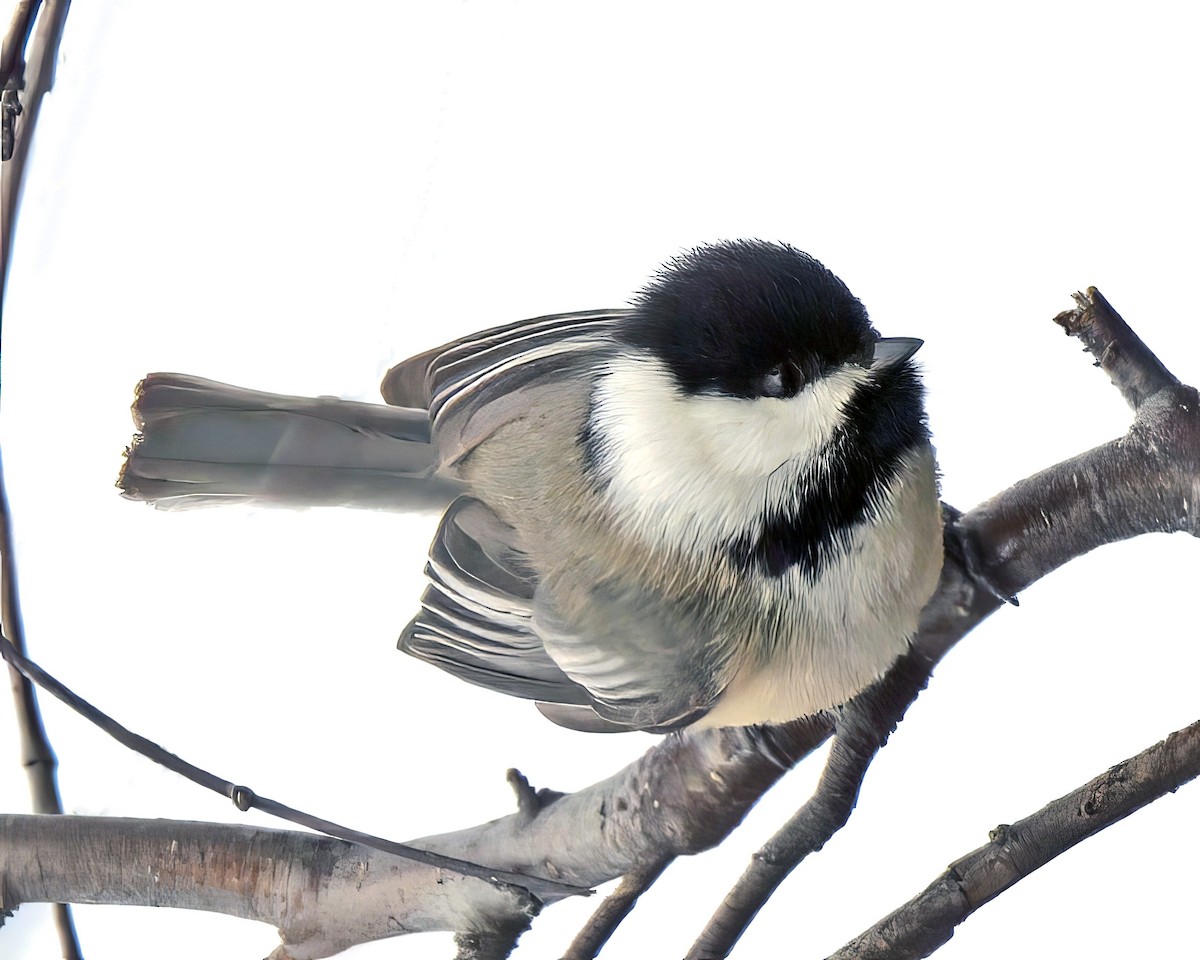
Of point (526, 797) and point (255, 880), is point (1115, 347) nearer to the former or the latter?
point (526, 797)

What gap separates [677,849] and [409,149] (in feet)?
1.41

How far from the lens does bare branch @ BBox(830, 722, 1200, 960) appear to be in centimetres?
51

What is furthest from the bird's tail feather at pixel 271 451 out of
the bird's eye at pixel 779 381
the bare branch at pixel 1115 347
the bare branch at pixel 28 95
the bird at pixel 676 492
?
the bare branch at pixel 1115 347

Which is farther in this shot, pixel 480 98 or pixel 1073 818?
pixel 480 98

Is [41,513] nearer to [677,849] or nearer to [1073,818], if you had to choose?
[677,849]

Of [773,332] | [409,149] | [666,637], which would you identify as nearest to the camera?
[773,332]

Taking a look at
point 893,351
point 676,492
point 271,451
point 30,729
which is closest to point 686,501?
point 676,492

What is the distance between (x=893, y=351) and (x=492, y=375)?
223 millimetres

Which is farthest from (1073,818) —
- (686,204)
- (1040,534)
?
(686,204)

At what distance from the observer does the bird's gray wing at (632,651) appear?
22.1 inches

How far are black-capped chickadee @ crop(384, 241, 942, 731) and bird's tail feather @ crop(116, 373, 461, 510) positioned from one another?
24 mm

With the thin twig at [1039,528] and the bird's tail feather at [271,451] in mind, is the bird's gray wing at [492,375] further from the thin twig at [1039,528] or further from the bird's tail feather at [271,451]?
the thin twig at [1039,528]

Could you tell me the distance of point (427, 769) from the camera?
0.75 metres

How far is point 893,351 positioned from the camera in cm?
50
